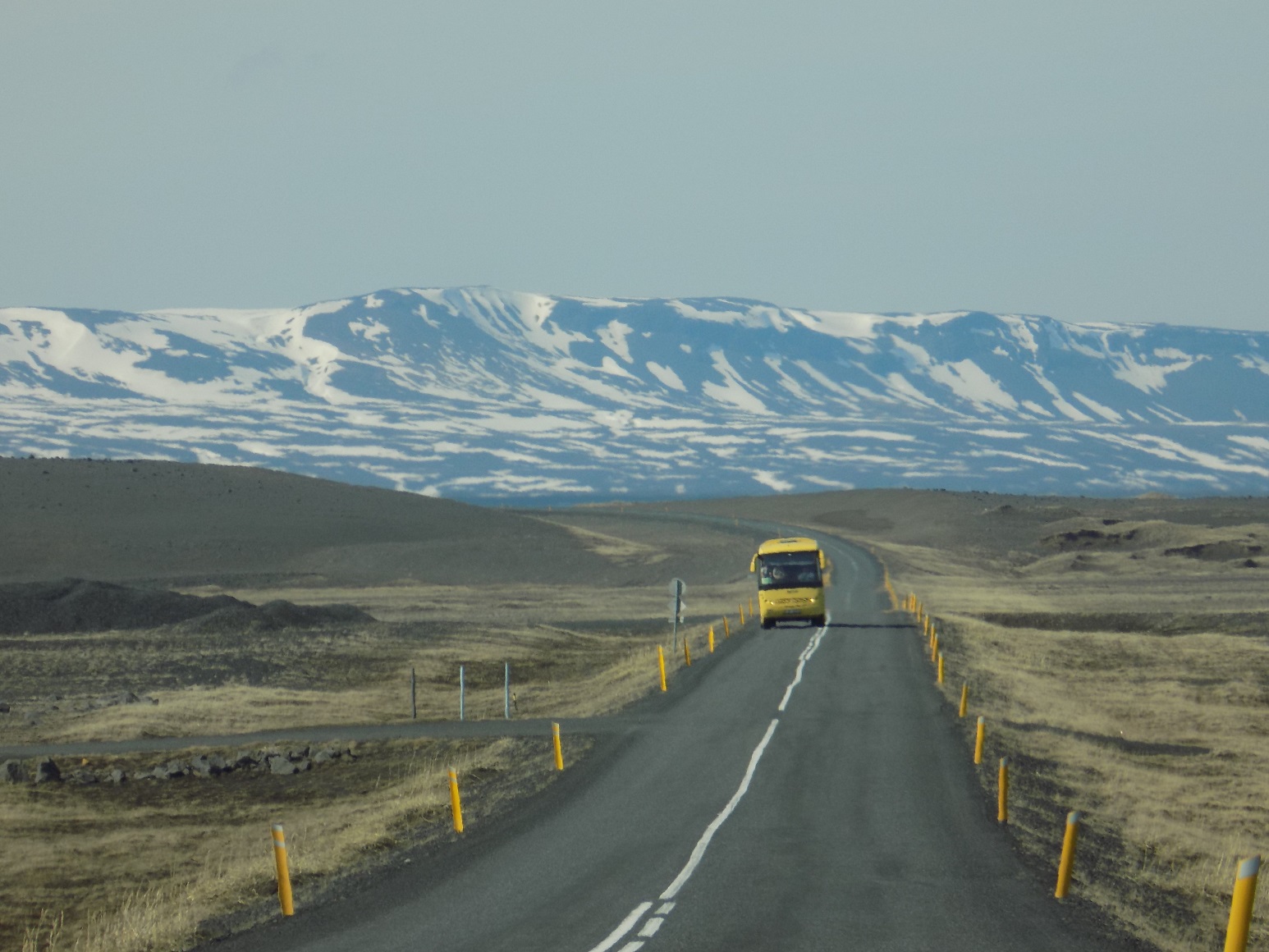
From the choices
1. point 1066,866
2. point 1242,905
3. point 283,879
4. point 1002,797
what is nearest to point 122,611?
point 1002,797

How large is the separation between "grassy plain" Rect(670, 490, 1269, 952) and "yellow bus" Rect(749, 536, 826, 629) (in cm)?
496

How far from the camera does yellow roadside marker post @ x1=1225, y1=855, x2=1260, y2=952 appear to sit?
11.1m

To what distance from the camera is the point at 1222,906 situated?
773 inches

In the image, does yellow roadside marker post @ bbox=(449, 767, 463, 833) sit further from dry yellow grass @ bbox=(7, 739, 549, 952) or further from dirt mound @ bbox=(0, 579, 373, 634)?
dirt mound @ bbox=(0, 579, 373, 634)

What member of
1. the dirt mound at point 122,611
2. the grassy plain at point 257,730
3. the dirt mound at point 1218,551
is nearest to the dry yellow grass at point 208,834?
the grassy plain at point 257,730

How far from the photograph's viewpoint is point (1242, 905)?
449 inches

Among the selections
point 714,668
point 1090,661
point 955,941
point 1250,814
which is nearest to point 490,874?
point 955,941

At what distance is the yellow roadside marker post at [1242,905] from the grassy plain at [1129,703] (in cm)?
432

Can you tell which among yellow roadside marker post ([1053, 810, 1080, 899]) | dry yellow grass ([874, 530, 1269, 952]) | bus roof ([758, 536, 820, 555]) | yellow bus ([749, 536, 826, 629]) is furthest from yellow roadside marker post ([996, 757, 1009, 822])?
yellow bus ([749, 536, 826, 629])

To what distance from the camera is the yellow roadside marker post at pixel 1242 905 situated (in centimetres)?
1107

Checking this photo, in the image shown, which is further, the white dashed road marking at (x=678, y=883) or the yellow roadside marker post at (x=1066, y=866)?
the yellow roadside marker post at (x=1066, y=866)

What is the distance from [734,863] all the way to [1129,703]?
2752 cm

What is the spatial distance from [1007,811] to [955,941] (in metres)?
8.02

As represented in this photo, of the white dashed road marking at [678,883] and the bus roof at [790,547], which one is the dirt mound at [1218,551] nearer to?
the bus roof at [790,547]
